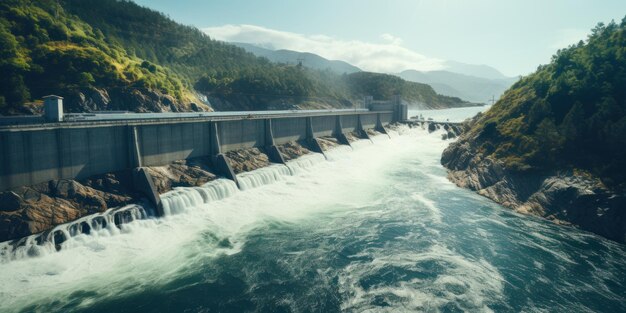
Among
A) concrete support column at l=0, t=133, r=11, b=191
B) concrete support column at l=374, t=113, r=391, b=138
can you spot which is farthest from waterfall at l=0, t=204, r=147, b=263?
concrete support column at l=374, t=113, r=391, b=138

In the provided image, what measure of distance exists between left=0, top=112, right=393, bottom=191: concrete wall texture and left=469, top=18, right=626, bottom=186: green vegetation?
4052 cm

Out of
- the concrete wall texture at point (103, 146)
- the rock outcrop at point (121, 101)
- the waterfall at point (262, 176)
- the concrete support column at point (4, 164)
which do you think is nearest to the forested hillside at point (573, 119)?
the waterfall at point (262, 176)

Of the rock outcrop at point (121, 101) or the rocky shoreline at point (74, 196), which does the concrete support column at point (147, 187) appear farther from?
the rock outcrop at point (121, 101)

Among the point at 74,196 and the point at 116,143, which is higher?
the point at 116,143

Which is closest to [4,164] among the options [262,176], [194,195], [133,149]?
Answer: [133,149]

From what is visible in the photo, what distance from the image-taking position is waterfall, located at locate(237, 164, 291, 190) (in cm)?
4600

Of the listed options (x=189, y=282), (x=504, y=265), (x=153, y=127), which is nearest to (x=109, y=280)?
(x=189, y=282)

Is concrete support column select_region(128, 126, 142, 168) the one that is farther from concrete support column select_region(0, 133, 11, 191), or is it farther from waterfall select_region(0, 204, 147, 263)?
concrete support column select_region(0, 133, 11, 191)

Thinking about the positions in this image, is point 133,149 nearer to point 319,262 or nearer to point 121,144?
point 121,144

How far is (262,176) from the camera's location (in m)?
49.0

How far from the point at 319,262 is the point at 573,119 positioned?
3854 centimetres

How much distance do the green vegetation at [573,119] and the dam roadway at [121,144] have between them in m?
36.5

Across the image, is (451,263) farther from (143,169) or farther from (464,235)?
(143,169)

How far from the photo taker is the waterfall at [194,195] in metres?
35.3
